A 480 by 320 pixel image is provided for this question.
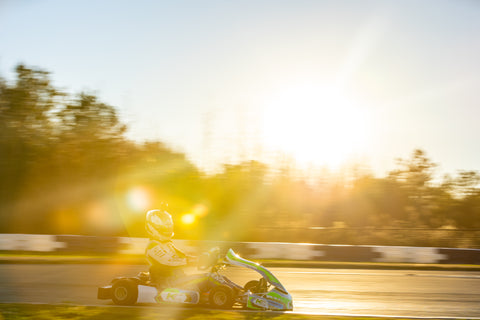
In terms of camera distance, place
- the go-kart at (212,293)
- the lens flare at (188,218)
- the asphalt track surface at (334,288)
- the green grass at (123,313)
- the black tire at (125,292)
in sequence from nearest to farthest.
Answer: the green grass at (123,313) < the go-kart at (212,293) < the black tire at (125,292) < the asphalt track surface at (334,288) < the lens flare at (188,218)

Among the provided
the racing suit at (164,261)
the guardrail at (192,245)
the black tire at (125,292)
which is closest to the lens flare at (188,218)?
the guardrail at (192,245)

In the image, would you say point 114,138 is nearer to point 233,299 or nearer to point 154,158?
point 154,158

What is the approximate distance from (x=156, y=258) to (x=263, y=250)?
838cm

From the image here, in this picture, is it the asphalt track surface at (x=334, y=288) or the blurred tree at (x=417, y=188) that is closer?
the asphalt track surface at (x=334, y=288)

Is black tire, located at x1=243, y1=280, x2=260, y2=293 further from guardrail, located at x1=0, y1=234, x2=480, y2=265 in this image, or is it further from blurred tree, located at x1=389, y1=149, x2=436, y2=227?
blurred tree, located at x1=389, y1=149, x2=436, y2=227

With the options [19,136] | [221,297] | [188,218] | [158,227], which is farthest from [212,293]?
[19,136]

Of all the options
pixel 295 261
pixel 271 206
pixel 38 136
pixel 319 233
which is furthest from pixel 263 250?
pixel 38 136

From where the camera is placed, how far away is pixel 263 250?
1501 cm

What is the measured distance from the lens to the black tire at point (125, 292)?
23.9 ft

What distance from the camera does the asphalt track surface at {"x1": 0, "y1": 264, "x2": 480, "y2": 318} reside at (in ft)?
25.9

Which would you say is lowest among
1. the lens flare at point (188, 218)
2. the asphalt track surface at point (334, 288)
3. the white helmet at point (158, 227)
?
the lens flare at point (188, 218)

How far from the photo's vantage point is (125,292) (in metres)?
7.32

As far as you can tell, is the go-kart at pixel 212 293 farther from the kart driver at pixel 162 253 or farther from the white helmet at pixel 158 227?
the white helmet at pixel 158 227

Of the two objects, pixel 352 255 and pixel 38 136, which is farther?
pixel 38 136
